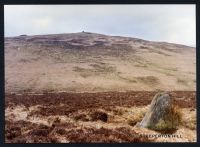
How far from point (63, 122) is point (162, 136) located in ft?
20.7

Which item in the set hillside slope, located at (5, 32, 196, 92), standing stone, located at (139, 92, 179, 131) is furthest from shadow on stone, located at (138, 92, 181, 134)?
hillside slope, located at (5, 32, 196, 92)

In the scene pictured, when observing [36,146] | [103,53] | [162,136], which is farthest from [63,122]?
[103,53]

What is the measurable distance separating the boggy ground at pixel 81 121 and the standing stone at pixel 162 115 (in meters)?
0.42

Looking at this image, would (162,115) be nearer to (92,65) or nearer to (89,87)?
(89,87)

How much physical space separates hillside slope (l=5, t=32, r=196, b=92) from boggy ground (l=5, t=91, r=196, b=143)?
10.1 metres

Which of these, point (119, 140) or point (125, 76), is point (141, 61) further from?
point (119, 140)

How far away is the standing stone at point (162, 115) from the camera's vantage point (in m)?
21.1

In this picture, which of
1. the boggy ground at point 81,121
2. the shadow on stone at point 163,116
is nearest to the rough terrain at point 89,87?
the boggy ground at point 81,121

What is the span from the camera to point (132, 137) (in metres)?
20.4

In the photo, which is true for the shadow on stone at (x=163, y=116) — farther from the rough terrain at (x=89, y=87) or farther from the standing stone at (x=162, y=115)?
the rough terrain at (x=89, y=87)

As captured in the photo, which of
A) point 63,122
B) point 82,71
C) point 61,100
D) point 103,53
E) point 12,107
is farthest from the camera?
point 103,53

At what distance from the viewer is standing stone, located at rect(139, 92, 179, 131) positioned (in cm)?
2109

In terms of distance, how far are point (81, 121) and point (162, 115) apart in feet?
17.5

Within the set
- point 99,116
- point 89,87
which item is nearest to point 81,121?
point 99,116
